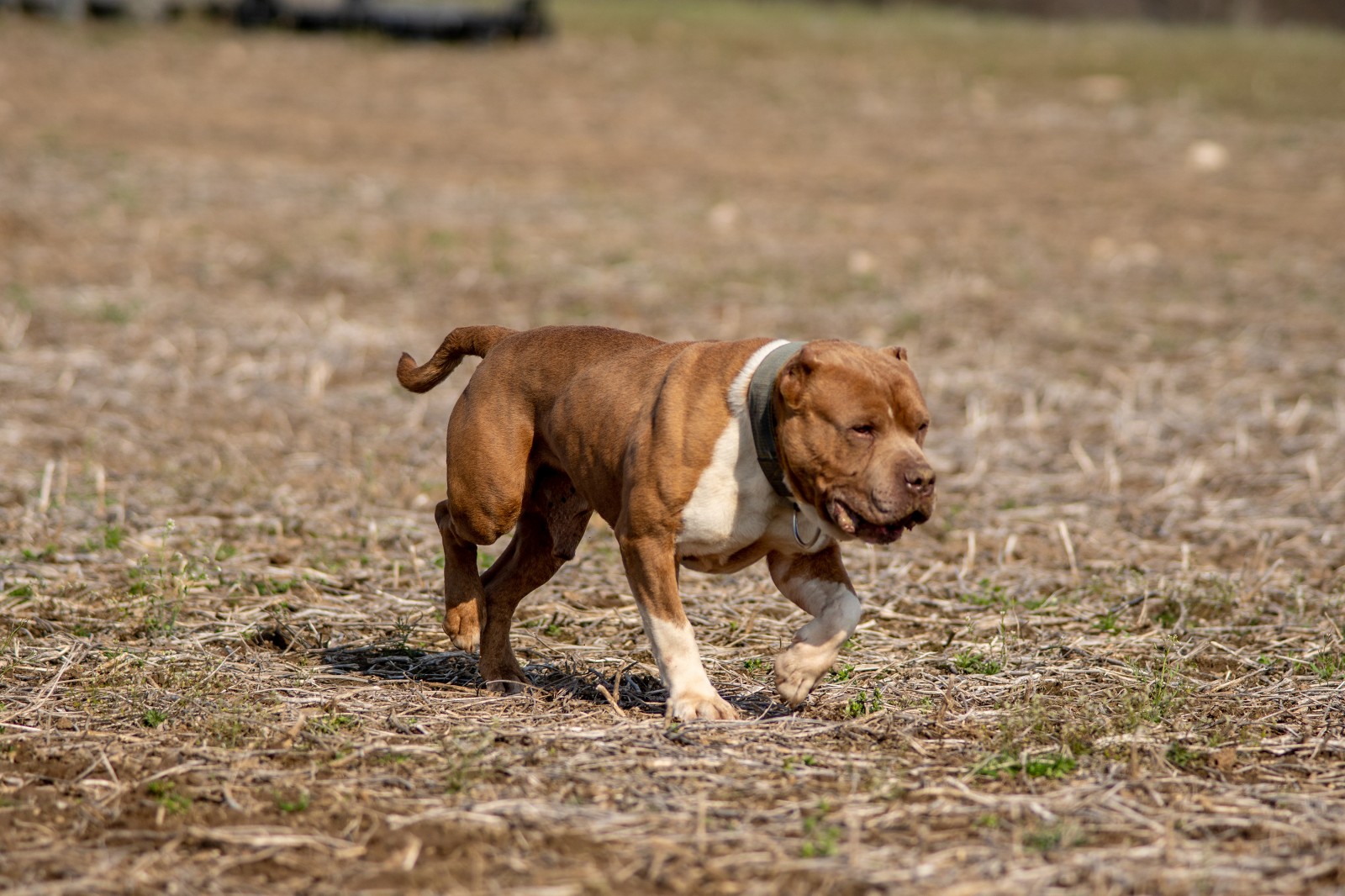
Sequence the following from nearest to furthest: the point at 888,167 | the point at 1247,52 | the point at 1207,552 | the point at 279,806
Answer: the point at 279,806 → the point at 1207,552 → the point at 888,167 → the point at 1247,52

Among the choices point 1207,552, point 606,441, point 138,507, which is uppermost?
point 606,441

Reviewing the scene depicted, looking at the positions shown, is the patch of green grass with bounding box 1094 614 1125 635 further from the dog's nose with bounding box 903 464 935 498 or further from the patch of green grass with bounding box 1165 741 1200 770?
the dog's nose with bounding box 903 464 935 498

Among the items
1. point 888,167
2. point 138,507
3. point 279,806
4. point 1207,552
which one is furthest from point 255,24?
point 279,806

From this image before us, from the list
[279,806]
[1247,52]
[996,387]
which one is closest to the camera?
[279,806]

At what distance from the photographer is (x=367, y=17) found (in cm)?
2656

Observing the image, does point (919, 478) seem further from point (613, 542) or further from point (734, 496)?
point (613, 542)

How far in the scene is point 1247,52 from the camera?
93.2ft

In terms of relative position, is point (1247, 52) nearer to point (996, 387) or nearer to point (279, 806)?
point (996, 387)

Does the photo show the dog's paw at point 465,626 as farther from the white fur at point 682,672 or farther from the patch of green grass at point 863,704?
the patch of green grass at point 863,704

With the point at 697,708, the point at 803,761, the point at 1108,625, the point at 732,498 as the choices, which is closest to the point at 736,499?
the point at 732,498

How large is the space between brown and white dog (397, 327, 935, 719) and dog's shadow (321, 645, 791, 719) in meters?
0.17

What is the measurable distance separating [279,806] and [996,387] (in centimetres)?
722

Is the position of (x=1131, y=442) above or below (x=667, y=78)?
below

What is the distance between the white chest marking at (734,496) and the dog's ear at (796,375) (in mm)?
216
